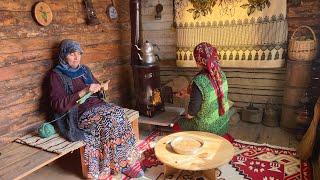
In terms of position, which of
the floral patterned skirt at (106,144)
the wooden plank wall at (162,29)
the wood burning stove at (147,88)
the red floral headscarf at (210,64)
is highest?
the wooden plank wall at (162,29)

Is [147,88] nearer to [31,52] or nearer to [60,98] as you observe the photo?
[60,98]

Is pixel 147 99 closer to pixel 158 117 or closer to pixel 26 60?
pixel 158 117

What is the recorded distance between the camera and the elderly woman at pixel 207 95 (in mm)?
2438

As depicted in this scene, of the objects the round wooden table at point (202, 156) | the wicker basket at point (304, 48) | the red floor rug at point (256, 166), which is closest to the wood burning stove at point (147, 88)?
the red floor rug at point (256, 166)

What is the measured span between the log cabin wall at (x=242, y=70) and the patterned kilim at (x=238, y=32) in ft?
0.57

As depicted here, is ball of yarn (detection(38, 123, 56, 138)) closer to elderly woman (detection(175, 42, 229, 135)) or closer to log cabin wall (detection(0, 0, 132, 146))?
log cabin wall (detection(0, 0, 132, 146))

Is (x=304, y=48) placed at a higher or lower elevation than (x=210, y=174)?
higher

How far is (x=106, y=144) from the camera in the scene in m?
2.48

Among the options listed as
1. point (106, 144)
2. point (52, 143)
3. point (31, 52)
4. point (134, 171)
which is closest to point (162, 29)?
point (31, 52)

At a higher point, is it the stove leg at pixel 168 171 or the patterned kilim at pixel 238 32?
the patterned kilim at pixel 238 32

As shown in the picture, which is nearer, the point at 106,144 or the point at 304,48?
the point at 106,144

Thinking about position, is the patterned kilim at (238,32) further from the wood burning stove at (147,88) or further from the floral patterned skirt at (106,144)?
the floral patterned skirt at (106,144)

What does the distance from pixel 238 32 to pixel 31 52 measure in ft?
7.83

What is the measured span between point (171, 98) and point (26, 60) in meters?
1.98
